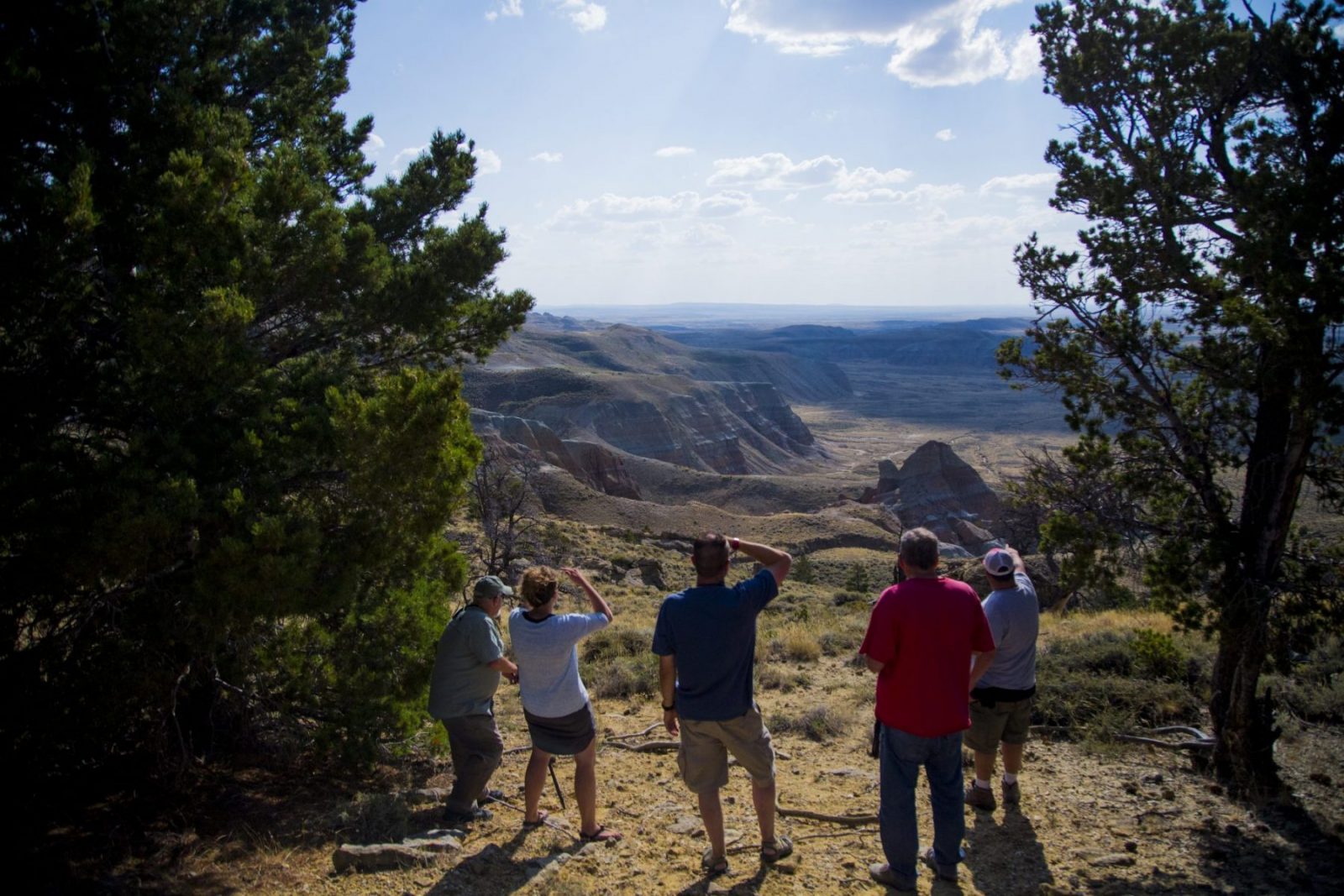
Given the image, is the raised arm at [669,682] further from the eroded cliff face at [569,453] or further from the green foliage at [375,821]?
the eroded cliff face at [569,453]

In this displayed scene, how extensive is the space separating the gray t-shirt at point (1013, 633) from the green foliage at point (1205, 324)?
3.78ft

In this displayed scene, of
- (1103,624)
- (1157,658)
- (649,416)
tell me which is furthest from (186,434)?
(649,416)

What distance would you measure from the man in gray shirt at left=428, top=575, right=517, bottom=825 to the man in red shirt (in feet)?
7.44

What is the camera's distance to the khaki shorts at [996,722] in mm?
5699

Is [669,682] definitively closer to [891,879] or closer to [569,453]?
[891,879]

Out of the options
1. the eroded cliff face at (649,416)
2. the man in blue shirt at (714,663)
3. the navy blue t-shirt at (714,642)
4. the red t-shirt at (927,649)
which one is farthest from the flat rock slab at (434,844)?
the eroded cliff face at (649,416)

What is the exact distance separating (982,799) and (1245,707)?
2.07 metres

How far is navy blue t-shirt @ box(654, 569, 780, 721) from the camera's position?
14.8 feet

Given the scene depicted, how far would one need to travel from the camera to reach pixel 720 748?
4.71m

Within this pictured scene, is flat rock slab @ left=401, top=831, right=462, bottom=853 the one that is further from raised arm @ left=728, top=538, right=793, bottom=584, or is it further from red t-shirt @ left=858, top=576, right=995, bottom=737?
red t-shirt @ left=858, top=576, right=995, bottom=737

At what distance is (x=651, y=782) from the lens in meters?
6.74

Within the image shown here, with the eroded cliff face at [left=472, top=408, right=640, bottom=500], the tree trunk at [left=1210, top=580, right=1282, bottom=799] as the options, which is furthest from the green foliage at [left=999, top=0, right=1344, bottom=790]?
the eroded cliff face at [left=472, top=408, right=640, bottom=500]

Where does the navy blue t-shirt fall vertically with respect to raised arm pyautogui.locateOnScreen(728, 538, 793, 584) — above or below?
below

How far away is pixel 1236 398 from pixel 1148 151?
2006 millimetres
